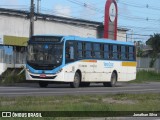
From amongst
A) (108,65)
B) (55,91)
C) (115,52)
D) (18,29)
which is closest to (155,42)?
(18,29)

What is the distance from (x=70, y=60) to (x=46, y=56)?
1456 mm

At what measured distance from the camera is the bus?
30938mm

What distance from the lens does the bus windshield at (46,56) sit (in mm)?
30938

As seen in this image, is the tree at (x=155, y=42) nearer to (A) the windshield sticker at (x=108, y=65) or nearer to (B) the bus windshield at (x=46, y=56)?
(A) the windshield sticker at (x=108, y=65)

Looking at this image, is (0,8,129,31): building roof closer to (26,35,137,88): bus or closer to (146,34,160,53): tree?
(26,35,137,88): bus

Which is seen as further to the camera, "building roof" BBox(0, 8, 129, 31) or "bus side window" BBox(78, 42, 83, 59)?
"building roof" BBox(0, 8, 129, 31)

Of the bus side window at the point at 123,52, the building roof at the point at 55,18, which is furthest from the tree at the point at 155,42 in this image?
the bus side window at the point at 123,52

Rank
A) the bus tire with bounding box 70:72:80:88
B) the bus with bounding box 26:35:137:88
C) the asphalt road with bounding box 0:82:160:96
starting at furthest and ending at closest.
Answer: the bus tire with bounding box 70:72:80:88, the bus with bounding box 26:35:137:88, the asphalt road with bounding box 0:82:160:96

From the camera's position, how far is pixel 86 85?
119 ft

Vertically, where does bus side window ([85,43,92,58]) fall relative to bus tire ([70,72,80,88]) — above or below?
above

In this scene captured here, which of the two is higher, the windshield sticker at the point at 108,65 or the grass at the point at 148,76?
the windshield sticker at the point at 108,65

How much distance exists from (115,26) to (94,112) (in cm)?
4784

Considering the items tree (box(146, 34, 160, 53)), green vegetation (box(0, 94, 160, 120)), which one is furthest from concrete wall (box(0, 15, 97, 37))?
tree (box(146, 34, 160, 53))

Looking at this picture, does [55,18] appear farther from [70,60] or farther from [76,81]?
[70,60]
